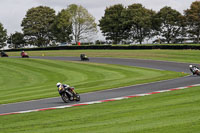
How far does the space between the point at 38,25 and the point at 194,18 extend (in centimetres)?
5803

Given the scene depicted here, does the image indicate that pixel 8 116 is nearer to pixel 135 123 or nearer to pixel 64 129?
pixel 64 129

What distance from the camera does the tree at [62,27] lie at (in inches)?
4466

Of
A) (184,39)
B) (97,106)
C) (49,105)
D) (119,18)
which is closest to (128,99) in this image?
(97,106)

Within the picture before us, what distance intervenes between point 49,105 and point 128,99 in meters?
3.50

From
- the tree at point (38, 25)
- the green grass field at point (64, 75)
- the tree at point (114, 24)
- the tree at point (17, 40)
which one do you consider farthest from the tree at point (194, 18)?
the tree at point (17, 40)

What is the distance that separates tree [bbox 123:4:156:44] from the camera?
311 ft

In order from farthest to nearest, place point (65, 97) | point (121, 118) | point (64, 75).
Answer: point (64, 75) < point (65, 97) < point (121, 118)

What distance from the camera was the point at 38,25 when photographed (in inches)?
4865

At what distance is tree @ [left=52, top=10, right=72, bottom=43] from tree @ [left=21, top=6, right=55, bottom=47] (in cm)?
408

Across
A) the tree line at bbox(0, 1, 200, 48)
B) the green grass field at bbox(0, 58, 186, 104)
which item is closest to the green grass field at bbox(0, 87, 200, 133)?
the green grass field at bbox(0, 58, 186, 104)

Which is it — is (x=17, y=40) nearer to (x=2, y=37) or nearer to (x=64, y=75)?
(x=2, y=37)

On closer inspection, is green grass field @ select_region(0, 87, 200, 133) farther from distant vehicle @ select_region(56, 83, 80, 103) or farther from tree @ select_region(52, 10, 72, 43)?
tree @ select_region(52, 10, 72, 43)

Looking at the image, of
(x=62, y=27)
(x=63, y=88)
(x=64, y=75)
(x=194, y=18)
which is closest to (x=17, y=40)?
(x=62, y=27)

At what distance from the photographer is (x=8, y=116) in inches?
541
